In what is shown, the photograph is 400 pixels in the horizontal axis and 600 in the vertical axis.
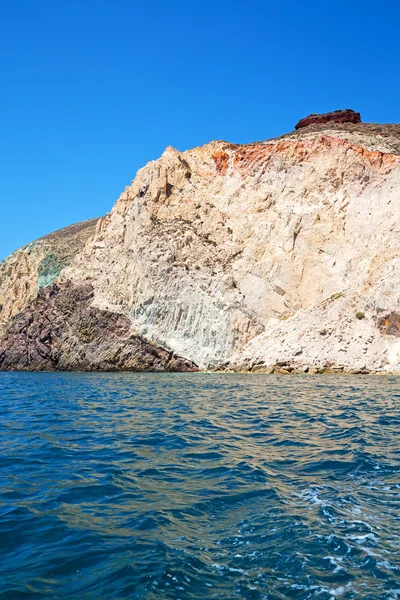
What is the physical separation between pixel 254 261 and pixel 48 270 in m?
24.8

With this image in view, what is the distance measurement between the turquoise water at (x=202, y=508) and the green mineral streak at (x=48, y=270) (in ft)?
141

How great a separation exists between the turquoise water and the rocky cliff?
22765 millimetres

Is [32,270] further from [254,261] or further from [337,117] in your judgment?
[337,117]

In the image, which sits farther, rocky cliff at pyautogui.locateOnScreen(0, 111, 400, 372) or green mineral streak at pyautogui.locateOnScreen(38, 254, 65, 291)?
green mineral streak at pyautogui.locateOnScreen(38, 254, 65, 291)

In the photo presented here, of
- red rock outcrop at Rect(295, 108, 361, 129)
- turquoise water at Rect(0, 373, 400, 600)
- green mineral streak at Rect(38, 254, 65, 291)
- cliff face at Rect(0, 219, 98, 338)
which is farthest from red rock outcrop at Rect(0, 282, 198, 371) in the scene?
red rock outcrop at Rect(295, 108, 361, 129)

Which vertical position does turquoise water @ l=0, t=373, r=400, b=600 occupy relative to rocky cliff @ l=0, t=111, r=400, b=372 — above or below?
below

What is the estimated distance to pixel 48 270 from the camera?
184 ft

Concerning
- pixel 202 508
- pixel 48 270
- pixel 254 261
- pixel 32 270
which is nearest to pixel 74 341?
pixel 48 270

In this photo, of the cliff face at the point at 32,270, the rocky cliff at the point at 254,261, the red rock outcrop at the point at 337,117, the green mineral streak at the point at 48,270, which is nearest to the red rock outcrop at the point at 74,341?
the rocky cliff at the point at 254,261

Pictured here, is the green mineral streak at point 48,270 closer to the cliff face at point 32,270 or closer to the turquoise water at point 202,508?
the cliff face at point 32,270

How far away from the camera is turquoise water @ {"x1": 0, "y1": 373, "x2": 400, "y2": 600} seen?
4.92 meters

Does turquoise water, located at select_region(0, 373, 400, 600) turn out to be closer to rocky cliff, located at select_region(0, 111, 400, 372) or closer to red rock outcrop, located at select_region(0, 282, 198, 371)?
rocky cliff, located at select_region(0, 111, 400, 372)

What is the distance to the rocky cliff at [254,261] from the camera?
36.3 meters

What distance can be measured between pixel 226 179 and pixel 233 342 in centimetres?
1642
